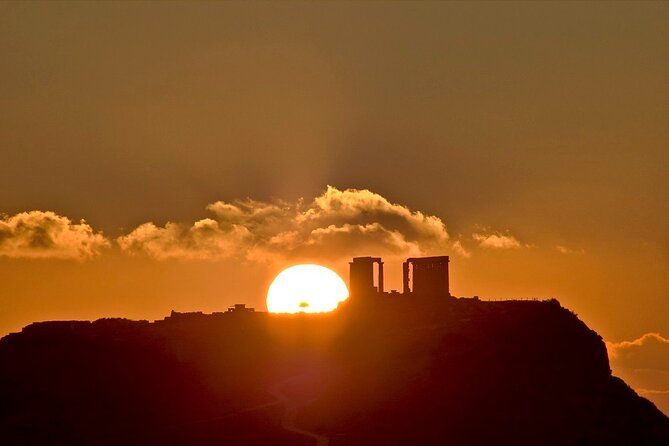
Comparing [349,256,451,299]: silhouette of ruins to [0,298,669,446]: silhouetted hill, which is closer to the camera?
[0,298,669,446]: silhouetted hill

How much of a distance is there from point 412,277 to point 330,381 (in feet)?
64.7

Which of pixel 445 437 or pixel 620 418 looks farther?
pixel 620 418

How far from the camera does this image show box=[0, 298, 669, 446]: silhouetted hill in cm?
11825

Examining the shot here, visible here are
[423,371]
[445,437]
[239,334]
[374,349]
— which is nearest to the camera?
[445,437]

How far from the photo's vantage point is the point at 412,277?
454ft

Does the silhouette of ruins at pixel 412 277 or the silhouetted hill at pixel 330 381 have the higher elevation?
the silhouette of ruins at pixel 412 277

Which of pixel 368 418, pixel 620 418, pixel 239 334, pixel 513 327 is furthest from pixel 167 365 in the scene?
pixel 620 418

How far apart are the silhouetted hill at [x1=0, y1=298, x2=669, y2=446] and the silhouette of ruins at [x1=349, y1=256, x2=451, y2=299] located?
189 centimetres

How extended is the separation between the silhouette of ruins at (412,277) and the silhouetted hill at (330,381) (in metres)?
1.89

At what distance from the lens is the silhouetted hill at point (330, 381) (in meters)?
118

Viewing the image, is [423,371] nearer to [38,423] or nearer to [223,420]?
[223,420]

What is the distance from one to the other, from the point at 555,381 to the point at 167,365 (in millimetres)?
54853

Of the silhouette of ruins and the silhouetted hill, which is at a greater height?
the silhouette of ruins

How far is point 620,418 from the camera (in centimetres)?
13412
